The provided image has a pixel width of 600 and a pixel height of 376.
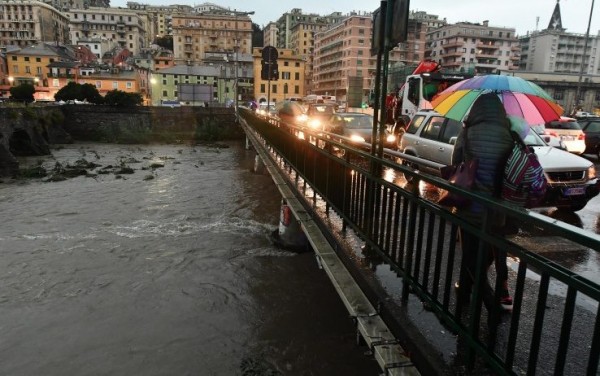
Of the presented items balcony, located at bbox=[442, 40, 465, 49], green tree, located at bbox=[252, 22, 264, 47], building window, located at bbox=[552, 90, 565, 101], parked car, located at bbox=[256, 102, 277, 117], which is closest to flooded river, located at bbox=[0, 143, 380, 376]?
parked car, located at bbox=[256, 102, 277, 117]

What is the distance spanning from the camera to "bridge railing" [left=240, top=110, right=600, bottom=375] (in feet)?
6.74

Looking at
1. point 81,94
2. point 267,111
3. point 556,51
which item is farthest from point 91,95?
point 556,51

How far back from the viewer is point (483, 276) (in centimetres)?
270

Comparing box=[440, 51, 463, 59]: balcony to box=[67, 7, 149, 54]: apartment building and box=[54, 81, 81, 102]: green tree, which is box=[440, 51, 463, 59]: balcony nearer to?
box=[54, 81, 81, 102]: green tree

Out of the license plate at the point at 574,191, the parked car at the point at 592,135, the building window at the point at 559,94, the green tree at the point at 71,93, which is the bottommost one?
the license plate at the point at 574,191

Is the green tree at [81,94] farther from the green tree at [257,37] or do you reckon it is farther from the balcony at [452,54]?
the green tree at [257,37]

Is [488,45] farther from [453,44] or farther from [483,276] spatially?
[483,276]

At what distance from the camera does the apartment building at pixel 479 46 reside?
9625 cm

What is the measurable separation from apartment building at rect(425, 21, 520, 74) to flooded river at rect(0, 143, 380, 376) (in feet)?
305

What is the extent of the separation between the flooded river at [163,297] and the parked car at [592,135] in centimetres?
1296

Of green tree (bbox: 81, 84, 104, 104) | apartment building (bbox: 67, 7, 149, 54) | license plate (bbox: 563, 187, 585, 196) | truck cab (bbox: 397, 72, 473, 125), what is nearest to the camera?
license plate (bbox: 563, 187, 585, 196)

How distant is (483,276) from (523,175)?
107cm

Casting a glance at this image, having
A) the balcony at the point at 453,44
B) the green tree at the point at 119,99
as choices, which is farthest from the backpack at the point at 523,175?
the balcony at the point at 453,44

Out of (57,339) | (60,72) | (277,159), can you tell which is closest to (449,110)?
(57,339)
